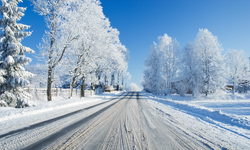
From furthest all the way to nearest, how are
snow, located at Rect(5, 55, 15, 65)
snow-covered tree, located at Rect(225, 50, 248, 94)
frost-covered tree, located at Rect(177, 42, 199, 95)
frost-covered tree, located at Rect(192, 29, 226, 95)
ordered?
snow-covered tree, located at Rect(225, 50, 248, 94)
frost-covered tree, located at Rect(177, 42, 199, 95)
frost-covered tree, located at Rect(192, 29, 226, 95)
snow, located at Rect(5, 55, 15, 65)

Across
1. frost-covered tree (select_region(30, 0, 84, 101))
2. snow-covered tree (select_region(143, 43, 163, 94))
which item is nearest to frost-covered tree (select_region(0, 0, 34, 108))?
frost-covered tree (select_region(30, 0, 84, 101))

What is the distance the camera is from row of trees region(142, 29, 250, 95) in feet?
58.5

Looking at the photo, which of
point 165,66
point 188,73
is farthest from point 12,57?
point 165,66

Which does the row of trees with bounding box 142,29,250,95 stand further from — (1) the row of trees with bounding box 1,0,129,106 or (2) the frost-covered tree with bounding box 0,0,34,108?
(2) the frost-covered tree with bounding box 0,0,34,108

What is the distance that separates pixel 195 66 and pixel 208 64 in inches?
73.1

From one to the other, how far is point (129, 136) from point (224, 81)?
19.9 metres

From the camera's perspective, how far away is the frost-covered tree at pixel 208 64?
1744cm

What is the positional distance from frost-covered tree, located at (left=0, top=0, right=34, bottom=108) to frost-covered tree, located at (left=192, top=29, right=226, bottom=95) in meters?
21.3

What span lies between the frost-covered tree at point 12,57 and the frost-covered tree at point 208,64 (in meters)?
21.3

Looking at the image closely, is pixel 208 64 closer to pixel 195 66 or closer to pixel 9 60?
pixel 195 66

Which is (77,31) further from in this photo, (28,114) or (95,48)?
(28,114)

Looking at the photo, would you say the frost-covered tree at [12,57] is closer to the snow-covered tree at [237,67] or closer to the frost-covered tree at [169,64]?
the frost-covered tree at [169,64]

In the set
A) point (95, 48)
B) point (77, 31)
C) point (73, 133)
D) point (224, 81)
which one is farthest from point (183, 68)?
point (73, 133)

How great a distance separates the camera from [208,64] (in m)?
18.2
